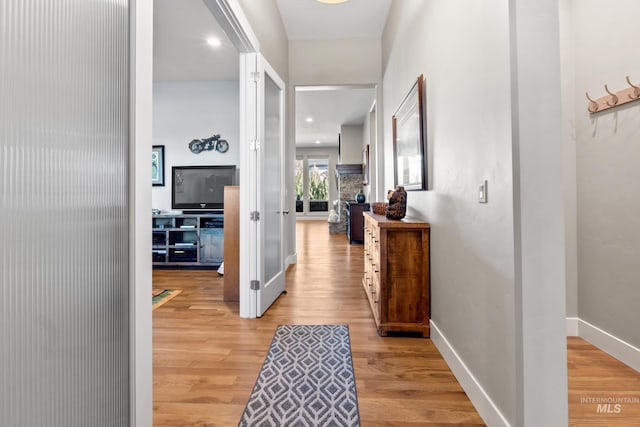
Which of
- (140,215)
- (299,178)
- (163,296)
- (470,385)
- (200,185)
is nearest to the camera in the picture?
(140,215)

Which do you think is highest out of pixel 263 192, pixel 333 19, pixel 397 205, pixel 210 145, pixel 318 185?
pixel 333 19

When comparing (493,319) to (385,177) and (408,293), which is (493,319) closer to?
(408,293)

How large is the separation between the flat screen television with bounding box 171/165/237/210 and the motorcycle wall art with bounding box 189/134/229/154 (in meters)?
0.30

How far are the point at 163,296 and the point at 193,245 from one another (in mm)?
1376

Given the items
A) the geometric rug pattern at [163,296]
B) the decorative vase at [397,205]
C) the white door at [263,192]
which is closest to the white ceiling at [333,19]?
the white door at [263,192]

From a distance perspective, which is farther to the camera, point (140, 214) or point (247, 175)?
point (247, 175)

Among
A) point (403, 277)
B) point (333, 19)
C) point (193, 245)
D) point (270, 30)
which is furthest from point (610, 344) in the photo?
point (193, 245)

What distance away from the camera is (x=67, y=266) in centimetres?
84

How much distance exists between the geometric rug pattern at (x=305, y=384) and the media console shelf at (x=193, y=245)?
2.65 m

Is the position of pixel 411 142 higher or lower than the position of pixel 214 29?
lower

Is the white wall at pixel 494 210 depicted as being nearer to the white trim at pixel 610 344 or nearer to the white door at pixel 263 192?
the white trim at pixel 610 344

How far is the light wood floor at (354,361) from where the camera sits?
1515 mm

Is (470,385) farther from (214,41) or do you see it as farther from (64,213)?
(214,41)

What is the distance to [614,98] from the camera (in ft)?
6.52
